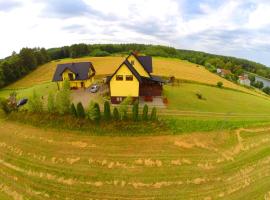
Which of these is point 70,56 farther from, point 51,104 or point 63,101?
point 63,101

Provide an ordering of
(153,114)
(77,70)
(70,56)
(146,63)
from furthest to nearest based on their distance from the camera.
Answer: (70,56) < (77,70) < (146,63) < (153,114)

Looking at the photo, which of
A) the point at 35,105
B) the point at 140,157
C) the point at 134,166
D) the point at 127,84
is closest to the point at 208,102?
the point at 127,84

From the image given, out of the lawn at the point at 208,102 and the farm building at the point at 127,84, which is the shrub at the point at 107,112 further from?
the lawn at the point at 208,102

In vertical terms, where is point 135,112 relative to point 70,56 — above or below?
below

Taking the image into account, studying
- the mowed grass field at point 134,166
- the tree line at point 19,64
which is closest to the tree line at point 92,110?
the mowed grass field at point 134,166

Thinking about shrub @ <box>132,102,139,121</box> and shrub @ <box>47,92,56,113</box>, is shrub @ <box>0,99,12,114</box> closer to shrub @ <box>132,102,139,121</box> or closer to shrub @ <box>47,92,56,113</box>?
shrub @ <box>47,92,56,113</box>

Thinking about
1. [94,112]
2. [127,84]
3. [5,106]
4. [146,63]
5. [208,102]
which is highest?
[146,63]

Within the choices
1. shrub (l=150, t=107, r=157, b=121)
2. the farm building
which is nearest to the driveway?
the farm building

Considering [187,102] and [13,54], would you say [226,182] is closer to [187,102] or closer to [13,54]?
[187,102]
